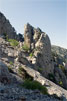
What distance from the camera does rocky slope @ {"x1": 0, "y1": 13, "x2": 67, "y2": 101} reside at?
18.9 meters

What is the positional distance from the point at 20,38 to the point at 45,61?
36130 millimetres

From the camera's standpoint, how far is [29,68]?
40.8 m

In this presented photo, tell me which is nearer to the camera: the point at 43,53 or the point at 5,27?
the point at 43,53

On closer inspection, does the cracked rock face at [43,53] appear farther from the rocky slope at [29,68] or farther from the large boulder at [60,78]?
the large boulder at [60,78]

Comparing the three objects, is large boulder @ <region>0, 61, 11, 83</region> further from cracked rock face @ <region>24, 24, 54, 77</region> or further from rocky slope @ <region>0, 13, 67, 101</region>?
cracked rock face @ <region>24, 24, 54, 77</region>

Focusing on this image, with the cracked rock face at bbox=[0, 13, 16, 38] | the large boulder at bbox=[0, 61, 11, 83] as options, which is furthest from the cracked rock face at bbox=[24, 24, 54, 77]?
the large boulder at bbox=[0, 61, 11, 83]

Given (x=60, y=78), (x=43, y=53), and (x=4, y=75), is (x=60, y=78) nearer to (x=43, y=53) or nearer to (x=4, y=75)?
(x=43, y=53)

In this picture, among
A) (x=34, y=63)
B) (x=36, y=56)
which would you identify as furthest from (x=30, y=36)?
(x=34, y=63)

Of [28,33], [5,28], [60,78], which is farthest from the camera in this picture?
[5,28]

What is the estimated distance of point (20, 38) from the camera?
9350 cm

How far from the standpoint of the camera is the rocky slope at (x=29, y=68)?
62.0 feet

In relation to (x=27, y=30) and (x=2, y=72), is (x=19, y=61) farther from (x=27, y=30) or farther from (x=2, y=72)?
(x=27, y=30)

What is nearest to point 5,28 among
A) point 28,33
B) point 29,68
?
point 28,33

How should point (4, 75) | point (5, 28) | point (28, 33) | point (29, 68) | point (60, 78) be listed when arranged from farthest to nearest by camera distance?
point (5, 28)
point (28, 33)
point (60, 78)
point (29, 68)
point (4, 75)
